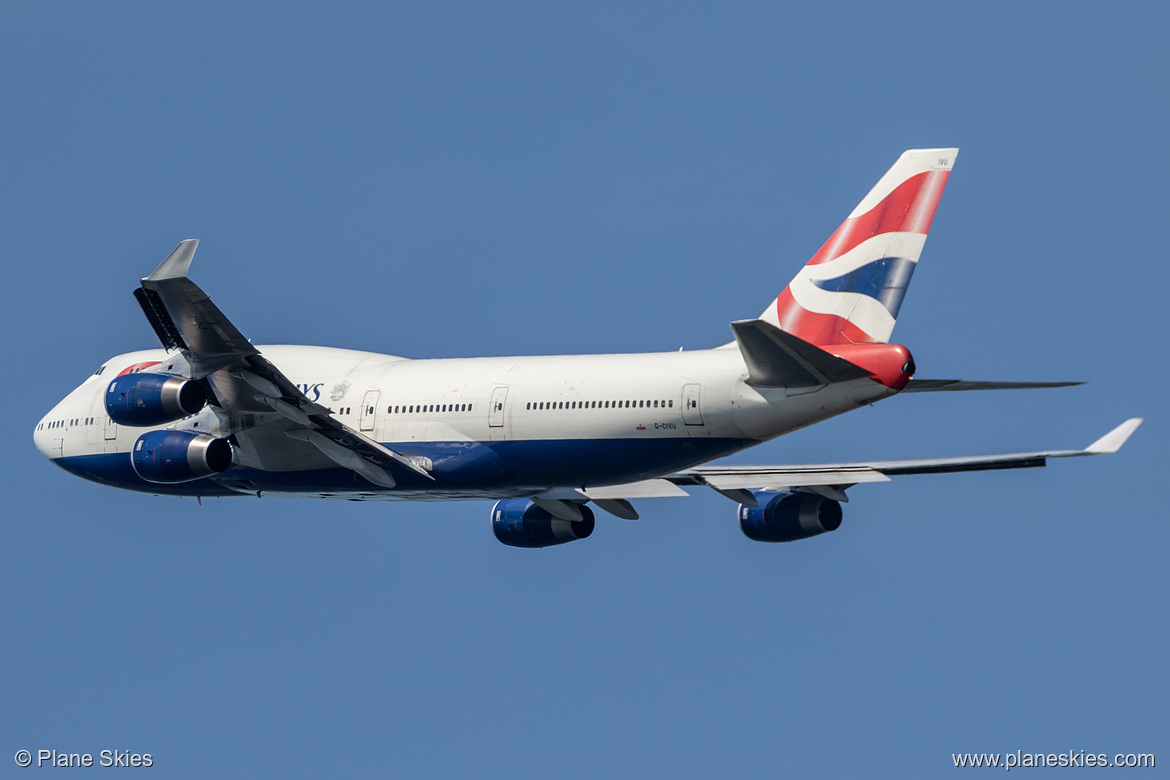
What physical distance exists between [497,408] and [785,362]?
6783mm

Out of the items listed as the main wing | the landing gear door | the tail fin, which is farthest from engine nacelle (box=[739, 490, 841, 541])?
the main wing

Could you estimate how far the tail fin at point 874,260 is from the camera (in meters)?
32.6

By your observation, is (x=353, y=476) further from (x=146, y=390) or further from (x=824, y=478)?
(x=824, y=478)

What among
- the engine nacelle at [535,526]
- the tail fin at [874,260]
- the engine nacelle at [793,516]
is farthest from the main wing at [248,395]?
the tail fin at [874,260]

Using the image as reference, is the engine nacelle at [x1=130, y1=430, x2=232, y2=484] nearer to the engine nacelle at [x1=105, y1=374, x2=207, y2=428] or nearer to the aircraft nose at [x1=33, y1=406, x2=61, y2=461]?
the engine nacelle at [x1=105, y1=374, x2=207, y2=428]

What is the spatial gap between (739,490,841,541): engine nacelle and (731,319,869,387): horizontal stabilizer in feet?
21.5

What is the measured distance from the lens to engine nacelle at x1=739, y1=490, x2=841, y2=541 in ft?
123

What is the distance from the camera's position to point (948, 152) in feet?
109

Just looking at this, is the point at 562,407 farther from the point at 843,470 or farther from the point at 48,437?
the point at 48,437

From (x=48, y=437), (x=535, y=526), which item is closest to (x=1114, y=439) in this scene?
(x=535, y=526)

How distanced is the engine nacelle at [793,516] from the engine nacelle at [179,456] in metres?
11.8

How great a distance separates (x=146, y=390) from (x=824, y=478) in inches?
561

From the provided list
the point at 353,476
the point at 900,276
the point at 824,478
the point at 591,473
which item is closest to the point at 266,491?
the point at 353,476

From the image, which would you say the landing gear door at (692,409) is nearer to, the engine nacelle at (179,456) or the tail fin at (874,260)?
the tail fin at (874,260)
